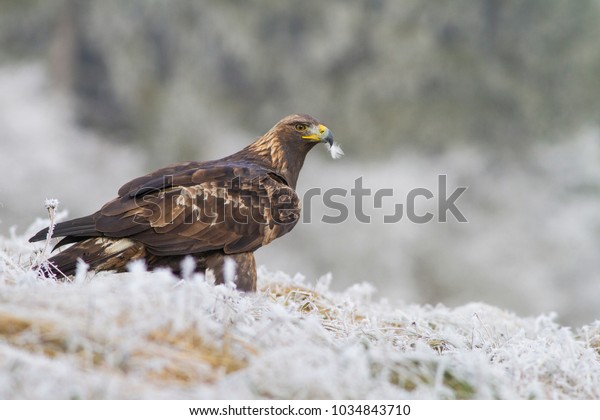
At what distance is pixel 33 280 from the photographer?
3.23 meters

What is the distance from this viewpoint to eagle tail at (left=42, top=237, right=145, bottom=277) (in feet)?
15.1

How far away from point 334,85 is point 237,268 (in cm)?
1307

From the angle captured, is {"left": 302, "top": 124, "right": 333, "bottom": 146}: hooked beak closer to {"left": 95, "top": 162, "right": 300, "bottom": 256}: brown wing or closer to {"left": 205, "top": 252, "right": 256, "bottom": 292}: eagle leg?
{"left": 95, "top": 162, "right": 300, "bottom": 256}: brown wing

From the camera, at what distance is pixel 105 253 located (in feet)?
15.3

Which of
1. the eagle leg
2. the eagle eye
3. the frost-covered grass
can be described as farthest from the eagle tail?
the eagle eye

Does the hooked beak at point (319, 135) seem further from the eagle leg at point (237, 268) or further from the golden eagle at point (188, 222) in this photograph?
the eagle leg at point (237, 268)

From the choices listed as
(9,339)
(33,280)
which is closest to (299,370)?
(9,339)

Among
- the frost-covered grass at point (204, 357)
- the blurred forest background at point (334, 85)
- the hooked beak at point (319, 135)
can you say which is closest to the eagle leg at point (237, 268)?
the hooked beak at point (319, 135)

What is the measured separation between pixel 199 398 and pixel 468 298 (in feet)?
40.3

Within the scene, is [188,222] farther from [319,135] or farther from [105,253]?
[319,135]

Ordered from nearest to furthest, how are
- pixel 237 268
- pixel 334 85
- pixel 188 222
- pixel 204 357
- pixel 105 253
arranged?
pixel 204 357
pixel 105 253
pixel 188 222
pixel 237 268
pixel 334 85

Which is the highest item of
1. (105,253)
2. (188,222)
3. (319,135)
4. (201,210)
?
(319,135)

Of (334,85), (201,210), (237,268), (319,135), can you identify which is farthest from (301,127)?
(334,85)

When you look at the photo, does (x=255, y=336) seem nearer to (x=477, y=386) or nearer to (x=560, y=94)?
(x=477, y=386)
